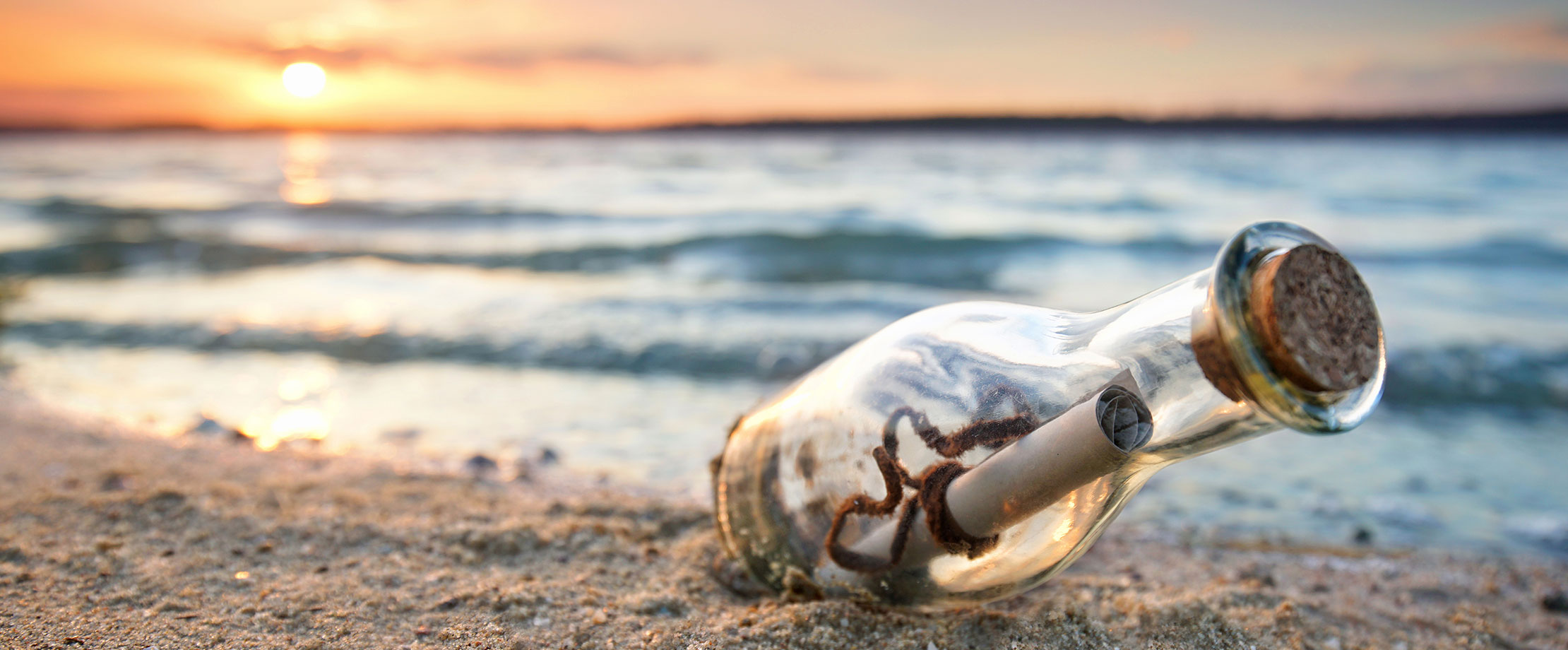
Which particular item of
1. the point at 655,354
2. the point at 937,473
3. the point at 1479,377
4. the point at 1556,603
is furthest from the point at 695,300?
the point at 937,473

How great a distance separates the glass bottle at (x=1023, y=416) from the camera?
2.76 feet

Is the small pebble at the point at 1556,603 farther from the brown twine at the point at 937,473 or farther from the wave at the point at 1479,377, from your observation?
the wave at the point at 1479,377

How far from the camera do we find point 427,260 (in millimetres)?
8594

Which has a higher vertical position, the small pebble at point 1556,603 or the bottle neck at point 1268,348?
the bottle neck at point 1268,348

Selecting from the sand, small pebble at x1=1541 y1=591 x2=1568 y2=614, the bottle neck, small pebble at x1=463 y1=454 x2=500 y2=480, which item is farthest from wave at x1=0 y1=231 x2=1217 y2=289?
the bottle neck

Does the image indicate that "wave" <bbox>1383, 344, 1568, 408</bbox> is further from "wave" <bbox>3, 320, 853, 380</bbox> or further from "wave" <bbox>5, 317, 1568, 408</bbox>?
"wave" <bbox>3, 320, 853, 380</bbox>

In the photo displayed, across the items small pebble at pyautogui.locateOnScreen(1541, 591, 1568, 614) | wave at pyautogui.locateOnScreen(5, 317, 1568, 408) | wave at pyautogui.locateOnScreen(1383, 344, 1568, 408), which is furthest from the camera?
wave at pyautogui.locateOnScreen(5, 317, 1568, 408)

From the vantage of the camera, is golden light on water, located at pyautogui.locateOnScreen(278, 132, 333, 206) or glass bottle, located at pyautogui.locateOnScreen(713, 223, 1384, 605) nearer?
glass bottle, located at pyautogui.locateOnScreen(713, 223, 1384, 605)

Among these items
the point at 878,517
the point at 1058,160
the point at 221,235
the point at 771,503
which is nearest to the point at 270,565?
the point at 771,503

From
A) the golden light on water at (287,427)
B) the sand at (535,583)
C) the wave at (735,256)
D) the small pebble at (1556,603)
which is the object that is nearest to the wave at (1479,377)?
the sand at (535,583)

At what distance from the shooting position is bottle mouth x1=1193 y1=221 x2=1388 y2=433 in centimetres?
81

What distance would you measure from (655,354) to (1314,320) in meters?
4.01

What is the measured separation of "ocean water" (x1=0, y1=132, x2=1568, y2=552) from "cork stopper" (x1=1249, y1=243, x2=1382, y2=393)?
1.92m

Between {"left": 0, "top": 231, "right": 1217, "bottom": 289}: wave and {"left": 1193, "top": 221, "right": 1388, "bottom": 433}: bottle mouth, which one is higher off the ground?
{"left": 1193, "top": 221, "right": 1388, "bottom": 433}: bottle mouth
